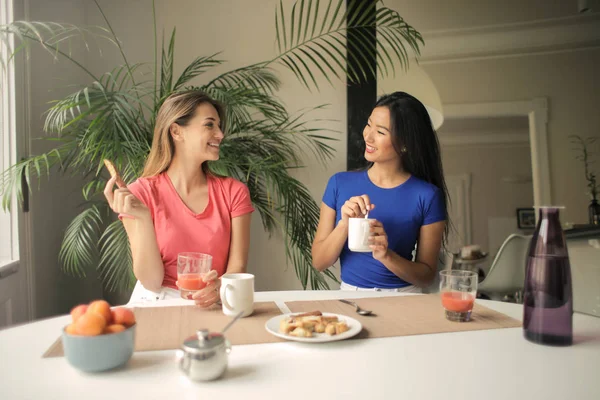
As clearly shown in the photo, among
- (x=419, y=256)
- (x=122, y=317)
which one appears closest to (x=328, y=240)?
(x=419, y=256)

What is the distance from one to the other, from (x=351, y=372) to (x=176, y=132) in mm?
1258

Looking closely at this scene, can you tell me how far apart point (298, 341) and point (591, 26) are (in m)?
2.32

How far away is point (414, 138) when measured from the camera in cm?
183

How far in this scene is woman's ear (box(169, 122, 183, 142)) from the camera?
1.79m

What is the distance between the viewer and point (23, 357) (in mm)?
891

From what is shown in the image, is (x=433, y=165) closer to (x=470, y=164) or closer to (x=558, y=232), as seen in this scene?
(x=470, y=164)

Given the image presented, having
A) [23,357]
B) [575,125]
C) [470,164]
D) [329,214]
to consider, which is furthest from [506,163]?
[23,357]

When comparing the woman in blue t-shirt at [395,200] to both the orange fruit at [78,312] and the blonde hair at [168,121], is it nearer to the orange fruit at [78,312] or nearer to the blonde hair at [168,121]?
the blonde hair at [168,121]

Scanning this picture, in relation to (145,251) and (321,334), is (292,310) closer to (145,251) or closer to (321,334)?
(321,334)

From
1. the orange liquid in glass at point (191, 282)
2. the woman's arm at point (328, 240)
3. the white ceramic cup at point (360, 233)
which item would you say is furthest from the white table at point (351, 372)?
the woman's arm at point (328, 240)

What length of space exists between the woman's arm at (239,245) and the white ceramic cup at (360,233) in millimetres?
452

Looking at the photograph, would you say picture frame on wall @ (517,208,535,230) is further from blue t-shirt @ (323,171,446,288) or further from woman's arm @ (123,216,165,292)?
woman's arm @ (123,216,165,292)

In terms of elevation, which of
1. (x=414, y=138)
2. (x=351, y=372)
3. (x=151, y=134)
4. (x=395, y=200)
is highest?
(x=151, y=134)

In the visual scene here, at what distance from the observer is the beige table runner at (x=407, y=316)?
1.05 metres
